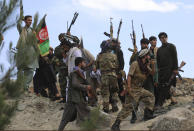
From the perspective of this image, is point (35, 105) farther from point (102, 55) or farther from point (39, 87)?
point (102, 55)

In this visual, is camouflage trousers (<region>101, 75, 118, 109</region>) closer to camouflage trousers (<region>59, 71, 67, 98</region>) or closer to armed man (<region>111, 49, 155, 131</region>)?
camouflage trousers (<region>59, 71, 67, 98</region>)

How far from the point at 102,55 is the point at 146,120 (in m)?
1.96

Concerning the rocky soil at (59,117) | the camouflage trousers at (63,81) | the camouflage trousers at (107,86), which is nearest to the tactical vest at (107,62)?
the camouflage trousers at (107,86)

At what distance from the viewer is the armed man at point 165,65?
11.9m

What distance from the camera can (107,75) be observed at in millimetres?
11930

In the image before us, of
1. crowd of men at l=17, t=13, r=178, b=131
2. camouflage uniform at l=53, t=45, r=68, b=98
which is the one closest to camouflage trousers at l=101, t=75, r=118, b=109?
crowd of men at l=17, t=13, r=178, b=131

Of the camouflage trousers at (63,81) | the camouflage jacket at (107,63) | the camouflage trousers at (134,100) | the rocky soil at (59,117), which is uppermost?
the camouflage jacket at (107,63)

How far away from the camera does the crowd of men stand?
1002 cm

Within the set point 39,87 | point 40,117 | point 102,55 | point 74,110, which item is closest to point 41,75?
point 39,87

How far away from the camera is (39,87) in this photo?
14195 mm

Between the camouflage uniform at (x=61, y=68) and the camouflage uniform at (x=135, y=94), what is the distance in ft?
9.38

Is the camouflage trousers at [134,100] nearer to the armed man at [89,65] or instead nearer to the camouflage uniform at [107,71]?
the camouflage uniform at [107,71]

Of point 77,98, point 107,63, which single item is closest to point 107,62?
point 107,63

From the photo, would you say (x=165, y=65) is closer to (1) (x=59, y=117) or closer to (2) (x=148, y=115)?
(2) (x=148, y=115)
